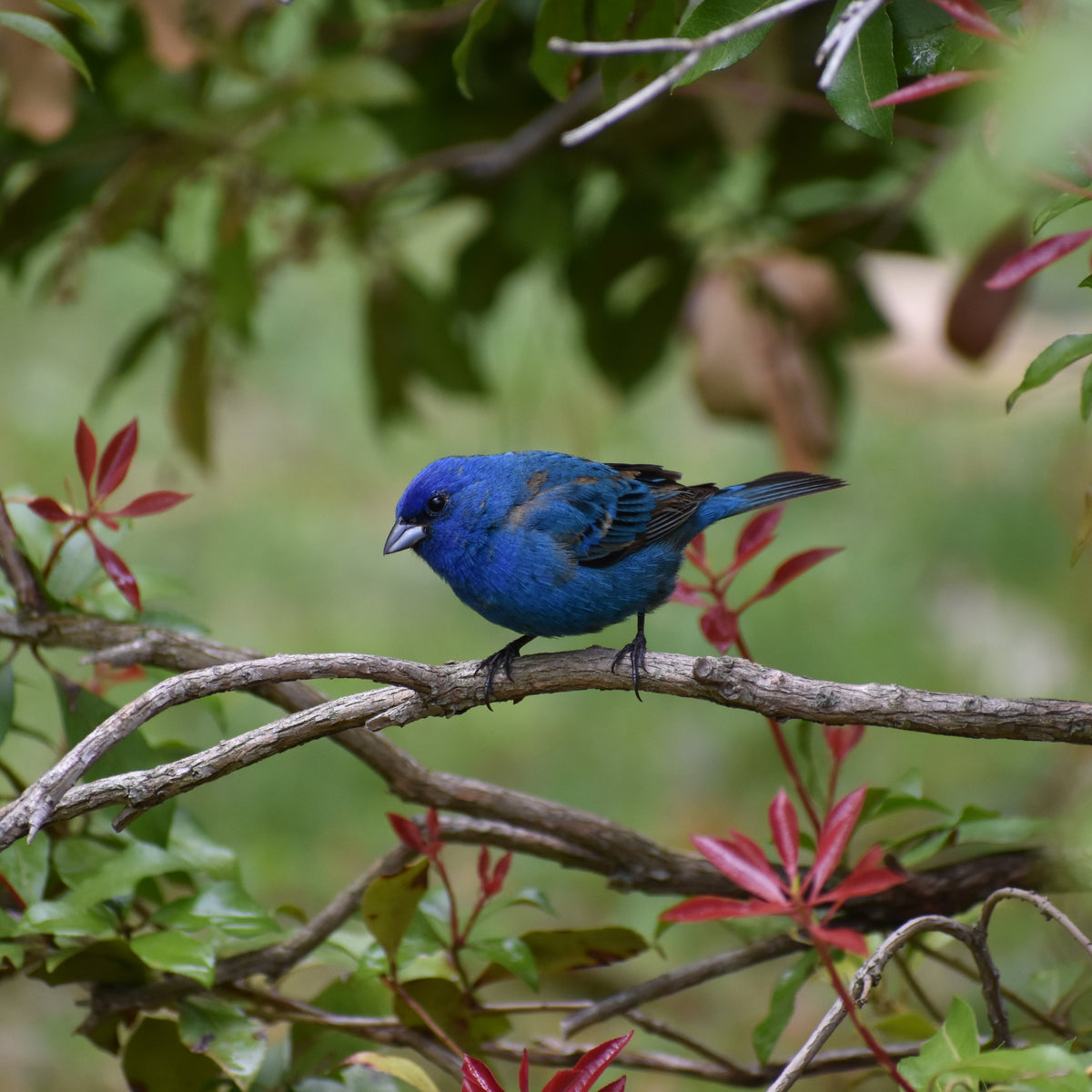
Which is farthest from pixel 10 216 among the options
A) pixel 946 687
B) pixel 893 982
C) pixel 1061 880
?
pixel 946 687

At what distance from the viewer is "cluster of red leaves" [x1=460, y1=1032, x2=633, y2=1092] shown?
169cm

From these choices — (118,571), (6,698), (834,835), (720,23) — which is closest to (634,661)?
(834,835)

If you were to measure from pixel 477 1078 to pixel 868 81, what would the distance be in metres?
1.55

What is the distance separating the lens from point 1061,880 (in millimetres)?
2371

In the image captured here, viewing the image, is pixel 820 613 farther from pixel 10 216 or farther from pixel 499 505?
pixel 10 216

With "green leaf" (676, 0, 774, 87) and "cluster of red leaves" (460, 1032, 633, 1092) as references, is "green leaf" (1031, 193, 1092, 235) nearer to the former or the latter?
"green leaf" (676, 0, 774, 87)

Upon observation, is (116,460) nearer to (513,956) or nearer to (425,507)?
(425,507)

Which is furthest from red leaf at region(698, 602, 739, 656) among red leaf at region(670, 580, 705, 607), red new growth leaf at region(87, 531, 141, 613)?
red new growth leaf at region(87, 531, 141, 613)

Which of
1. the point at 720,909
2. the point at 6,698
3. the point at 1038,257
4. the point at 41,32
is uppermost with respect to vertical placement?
the point at 41,32

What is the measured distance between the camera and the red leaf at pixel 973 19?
1577 millimetres

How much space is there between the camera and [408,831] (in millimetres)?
2229

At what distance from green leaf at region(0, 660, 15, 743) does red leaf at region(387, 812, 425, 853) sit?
2.43ft

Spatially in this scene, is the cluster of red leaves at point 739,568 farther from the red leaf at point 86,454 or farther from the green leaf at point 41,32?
the green leaf at point 41,32

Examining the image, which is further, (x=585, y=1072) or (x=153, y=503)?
(x=153, y=503)
